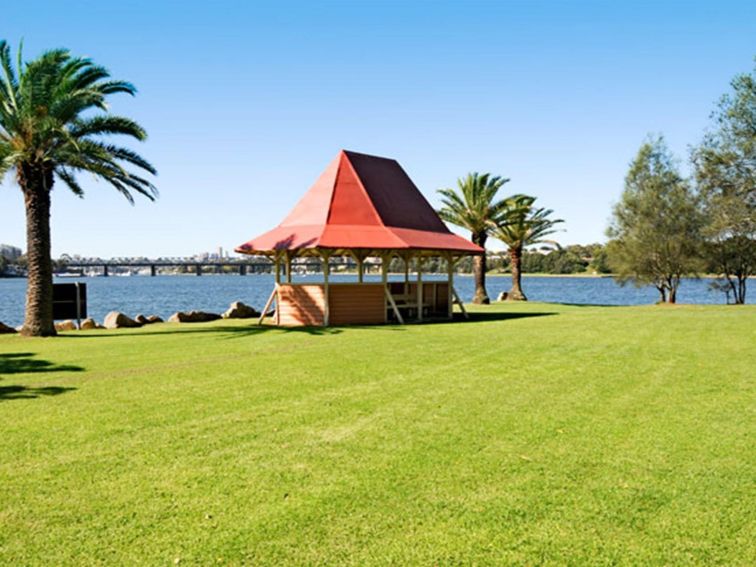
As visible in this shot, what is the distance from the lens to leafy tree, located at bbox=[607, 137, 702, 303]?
39.9 metres

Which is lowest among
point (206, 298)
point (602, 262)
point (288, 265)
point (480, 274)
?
point (206, 298)

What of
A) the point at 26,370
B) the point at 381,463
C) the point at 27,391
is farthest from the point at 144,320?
the point at 381,463

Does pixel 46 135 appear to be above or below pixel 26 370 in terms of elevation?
above

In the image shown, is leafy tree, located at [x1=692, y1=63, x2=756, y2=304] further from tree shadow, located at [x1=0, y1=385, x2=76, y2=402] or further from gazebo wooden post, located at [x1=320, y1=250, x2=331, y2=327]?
tree shadow, located at [x1=0, y1=385, x2=76, y2=402]

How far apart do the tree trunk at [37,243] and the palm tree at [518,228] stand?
25691 millimetres

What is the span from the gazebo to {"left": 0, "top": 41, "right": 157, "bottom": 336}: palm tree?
622cm

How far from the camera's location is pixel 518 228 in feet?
134

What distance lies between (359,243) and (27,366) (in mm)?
11363

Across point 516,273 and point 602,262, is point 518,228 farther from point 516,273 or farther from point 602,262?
point 602,262

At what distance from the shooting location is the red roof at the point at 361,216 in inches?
853

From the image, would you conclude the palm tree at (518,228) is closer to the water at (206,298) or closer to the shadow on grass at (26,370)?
the water at (206,298)

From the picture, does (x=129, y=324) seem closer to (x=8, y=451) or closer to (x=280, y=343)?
(x=280, y=343)

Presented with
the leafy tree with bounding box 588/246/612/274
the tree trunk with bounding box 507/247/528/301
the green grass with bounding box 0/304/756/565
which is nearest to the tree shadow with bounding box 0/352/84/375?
the green grass with bounding box 0/304/756/565

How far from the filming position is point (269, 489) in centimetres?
518
